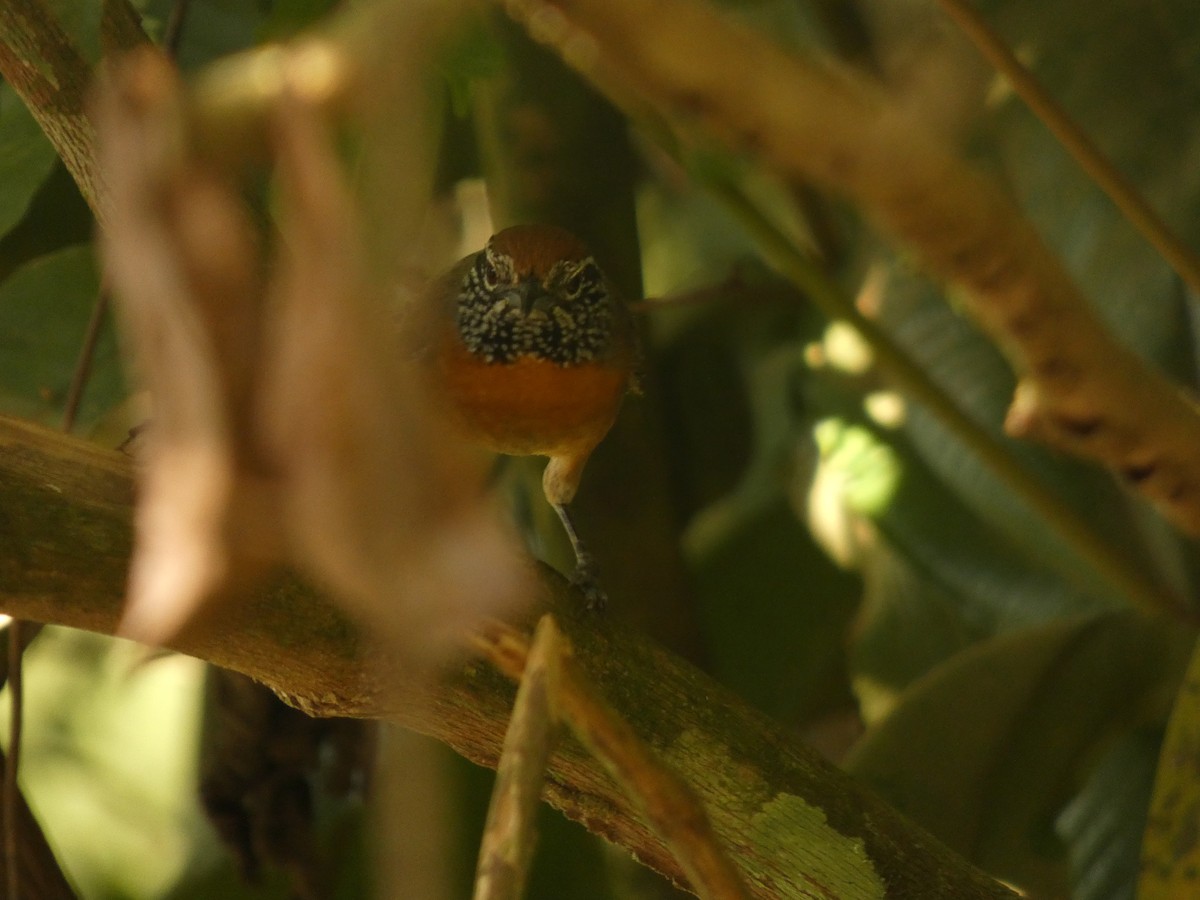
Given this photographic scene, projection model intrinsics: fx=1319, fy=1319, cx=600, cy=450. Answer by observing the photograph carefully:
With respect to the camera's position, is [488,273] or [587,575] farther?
[488,273]

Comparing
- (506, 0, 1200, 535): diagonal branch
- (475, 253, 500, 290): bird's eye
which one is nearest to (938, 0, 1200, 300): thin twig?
(506, 0, 1200, 535): diagonal branch

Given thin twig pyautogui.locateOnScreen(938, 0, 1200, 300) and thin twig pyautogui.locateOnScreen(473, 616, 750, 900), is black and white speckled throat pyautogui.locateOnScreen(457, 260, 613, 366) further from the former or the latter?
thin twig pyautogui.locateOnScreen(473, 616, 750, 900)

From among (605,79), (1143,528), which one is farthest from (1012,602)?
(605,79)

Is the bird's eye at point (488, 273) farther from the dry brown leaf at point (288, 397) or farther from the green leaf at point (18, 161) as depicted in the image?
the dry brown leaf at point (288, 397)

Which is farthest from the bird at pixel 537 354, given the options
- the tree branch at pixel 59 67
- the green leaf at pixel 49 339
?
the tree branch at pixel 59 67

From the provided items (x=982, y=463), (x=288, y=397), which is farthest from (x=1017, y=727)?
(x=288, y=397)

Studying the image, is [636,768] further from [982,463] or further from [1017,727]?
[982,463]

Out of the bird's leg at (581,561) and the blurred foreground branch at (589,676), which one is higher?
the blurred foreground branch at (589,676)

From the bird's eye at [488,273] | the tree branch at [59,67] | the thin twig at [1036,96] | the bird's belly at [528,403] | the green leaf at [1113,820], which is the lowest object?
the green leaf at [1113,820]
